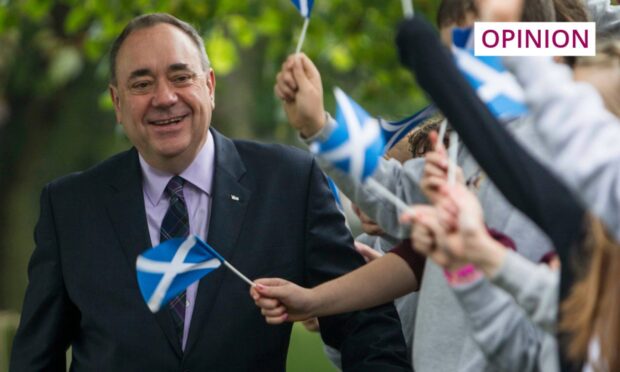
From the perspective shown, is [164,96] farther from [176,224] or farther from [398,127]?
[398,127]

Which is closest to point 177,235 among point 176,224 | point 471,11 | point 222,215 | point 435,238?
point 176,224

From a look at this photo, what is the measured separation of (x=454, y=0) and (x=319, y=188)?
114 cm

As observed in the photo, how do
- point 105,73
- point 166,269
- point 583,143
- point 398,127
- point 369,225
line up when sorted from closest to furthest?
point 583,143 < point 166,269 < point 369,225 < point 398,127 < point 105,73

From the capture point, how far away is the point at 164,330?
464 centimetres

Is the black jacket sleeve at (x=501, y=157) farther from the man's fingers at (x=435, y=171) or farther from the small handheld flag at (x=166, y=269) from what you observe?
the small handheld flag at (x=166, y=269)

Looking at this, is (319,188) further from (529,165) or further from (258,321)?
(529,165)

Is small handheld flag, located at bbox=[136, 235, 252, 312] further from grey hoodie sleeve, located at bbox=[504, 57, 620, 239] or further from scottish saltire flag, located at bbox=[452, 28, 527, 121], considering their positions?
grey hoodie sleeve, located at bbox=[504, 57, 620, 239]

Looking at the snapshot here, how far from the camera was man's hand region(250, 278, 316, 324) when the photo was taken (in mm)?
4051

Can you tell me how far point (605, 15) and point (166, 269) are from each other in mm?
1707

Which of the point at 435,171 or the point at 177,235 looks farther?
the point at 177,235

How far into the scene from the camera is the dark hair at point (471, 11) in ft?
12.1

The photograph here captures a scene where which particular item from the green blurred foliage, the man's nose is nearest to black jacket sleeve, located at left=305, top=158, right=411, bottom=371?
A: the man's nose

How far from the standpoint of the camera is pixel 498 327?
127 inches

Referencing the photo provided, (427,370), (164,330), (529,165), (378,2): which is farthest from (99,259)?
(378,2)
